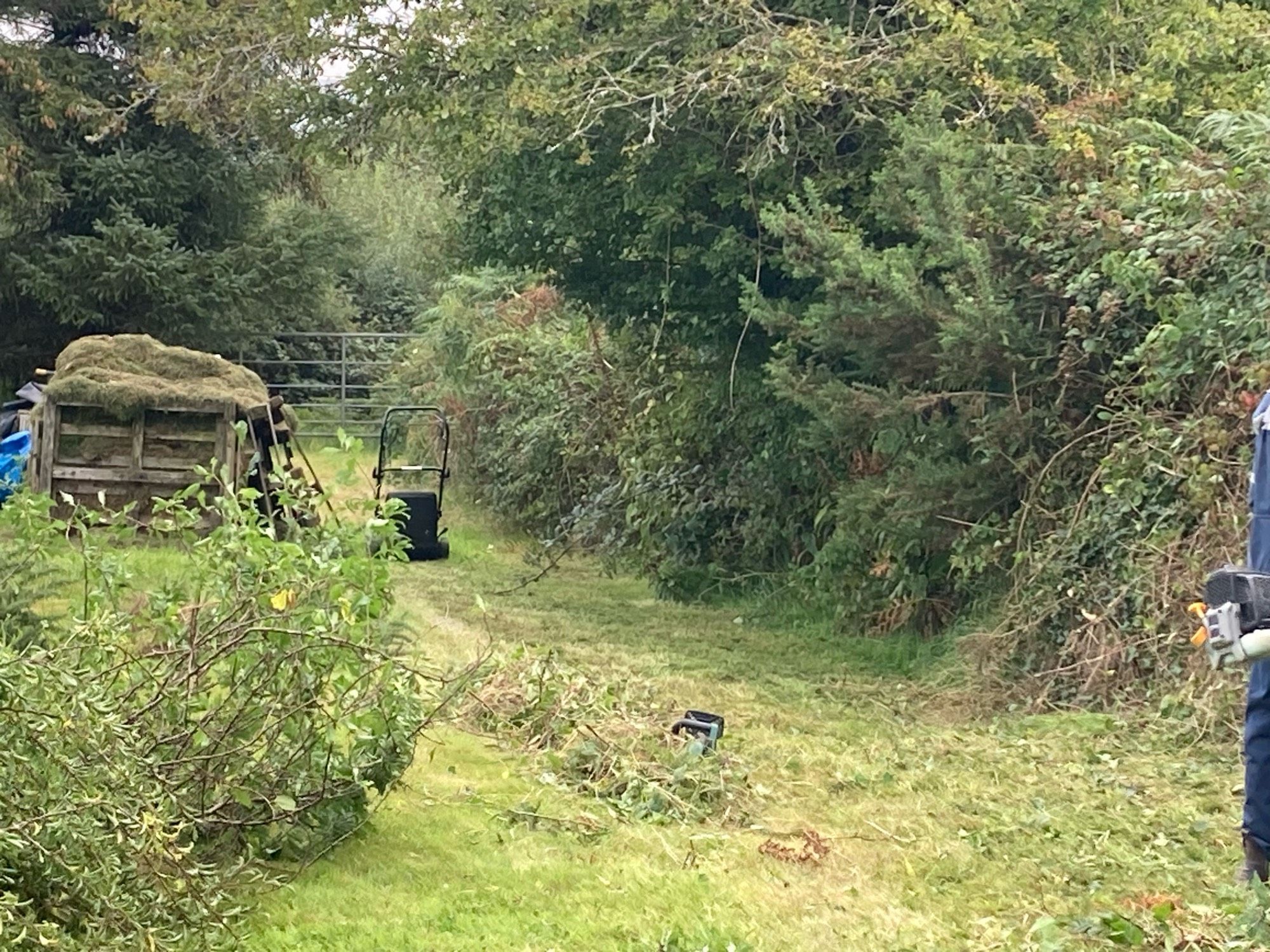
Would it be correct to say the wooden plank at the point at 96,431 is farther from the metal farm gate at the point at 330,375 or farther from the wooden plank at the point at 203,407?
the metal farm gate at the point at 330,375

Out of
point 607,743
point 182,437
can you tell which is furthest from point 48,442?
point 607,743

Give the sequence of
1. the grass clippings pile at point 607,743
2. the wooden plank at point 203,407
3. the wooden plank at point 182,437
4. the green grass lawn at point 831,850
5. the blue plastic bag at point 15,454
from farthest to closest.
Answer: the blue plastic bag at point 15,454, the wooden plank at point 182,437, the wooden plank at point 203,407, the grass clippings pile at point 607,743, the green grass lawn at point 831,850

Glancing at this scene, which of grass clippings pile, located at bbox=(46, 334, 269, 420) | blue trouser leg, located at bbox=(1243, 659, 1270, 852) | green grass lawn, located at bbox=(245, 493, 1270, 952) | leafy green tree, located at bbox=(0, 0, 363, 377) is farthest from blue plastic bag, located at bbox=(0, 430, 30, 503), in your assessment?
blue trouser leg, located at bbox=(1243, 659, 1270, 852)

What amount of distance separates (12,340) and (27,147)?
112 inches

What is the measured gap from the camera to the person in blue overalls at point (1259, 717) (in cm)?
389

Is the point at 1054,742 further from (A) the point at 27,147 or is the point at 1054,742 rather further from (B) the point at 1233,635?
(A) the point at 27,147

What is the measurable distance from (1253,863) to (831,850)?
4.00 ft

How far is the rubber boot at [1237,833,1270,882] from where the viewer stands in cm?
403

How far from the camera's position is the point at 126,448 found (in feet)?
40.4

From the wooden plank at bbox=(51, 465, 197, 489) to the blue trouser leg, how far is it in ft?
31.6

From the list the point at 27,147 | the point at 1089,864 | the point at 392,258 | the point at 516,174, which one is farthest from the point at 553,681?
the point at 392,258

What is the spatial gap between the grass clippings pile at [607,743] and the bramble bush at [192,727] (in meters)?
0.71

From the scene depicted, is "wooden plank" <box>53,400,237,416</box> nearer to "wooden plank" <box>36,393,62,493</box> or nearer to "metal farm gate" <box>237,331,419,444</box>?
"wooden plank" <box>36,393,62,493</box>

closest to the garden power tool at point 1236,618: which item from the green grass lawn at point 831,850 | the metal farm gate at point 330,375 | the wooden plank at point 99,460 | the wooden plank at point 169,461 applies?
the green grass lawn at point 831,850
